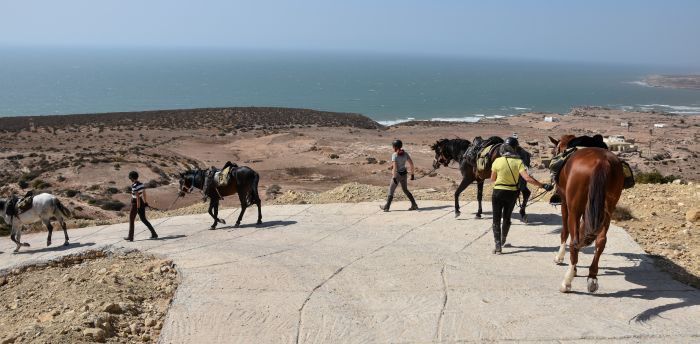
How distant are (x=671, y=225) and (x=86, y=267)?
1070cm

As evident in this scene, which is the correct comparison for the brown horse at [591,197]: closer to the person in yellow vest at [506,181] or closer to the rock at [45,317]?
the person in yellow vest at [506,181]

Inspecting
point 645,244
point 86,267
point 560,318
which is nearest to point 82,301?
point 86,267

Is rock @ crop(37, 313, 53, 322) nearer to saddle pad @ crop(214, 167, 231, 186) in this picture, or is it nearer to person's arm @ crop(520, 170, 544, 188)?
saddle pad @ crop(214, 167, 231, 186)

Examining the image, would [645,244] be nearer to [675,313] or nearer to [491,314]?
[675,313]

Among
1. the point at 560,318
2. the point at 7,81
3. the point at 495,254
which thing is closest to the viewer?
the point at 560,318

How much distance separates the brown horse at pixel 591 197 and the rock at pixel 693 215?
4515 millimetres

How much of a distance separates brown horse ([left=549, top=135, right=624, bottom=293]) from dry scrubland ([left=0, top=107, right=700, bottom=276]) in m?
2.32

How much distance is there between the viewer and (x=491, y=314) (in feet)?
21.1

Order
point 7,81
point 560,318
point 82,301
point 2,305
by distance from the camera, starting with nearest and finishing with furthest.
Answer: point 560,318 < point 82,301 < point 2,305 < point 7,81

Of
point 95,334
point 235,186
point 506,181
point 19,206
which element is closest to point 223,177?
point 235,186

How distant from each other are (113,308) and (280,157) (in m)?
37.4

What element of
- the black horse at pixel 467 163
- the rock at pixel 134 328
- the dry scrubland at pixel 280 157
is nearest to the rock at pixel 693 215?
the dry scrubland at pixel 280 157

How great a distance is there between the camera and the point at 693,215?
10211mm

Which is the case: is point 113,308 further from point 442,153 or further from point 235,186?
point 442,153
